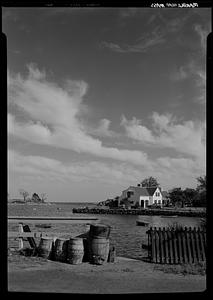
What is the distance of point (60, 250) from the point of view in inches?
172

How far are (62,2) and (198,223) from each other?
3.42 m

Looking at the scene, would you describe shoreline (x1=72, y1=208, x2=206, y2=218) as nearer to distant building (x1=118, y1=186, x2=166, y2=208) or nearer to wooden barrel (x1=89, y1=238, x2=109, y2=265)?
distant building (x1=118, y1=186, x2=166, y2=208)

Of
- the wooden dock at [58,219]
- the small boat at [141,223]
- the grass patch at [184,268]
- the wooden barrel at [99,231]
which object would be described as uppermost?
the wooden dock at [58,219]

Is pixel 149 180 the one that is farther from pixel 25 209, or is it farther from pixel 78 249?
pixel 25 209

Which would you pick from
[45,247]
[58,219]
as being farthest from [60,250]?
[58,219]

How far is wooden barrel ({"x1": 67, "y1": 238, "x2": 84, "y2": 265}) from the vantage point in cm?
419

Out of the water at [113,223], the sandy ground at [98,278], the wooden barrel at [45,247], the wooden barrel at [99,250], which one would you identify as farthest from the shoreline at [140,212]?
the sandy ground at [98,278]

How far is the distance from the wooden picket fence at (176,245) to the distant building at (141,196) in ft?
1.38

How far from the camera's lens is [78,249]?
4.25m

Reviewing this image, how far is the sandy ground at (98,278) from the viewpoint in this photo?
299cm

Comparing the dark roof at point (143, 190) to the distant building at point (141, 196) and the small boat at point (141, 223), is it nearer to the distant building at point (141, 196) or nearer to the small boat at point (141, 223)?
the distant building at point (141, 196)

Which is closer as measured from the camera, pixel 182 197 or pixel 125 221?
pixel 182 197
